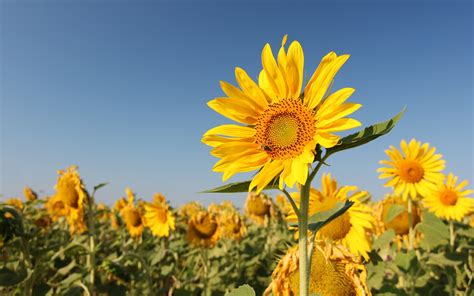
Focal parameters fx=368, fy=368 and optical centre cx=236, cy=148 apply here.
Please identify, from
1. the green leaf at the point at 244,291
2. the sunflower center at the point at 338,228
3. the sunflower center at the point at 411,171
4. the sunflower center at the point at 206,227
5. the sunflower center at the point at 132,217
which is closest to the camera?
the green leaf at the point at 244,291

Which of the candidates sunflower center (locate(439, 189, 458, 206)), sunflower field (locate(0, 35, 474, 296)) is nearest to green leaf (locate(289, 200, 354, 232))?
sunflower field (locate(0, 35, 474, 296))

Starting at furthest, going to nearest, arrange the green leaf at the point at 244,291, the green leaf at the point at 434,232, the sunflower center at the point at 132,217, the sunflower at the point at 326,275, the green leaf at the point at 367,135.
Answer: the sunflower center at the point at 132,217 → the green leaf at the point at 434,232 → the sunflower at the point at 326,275 → the green leaf at the point at 244,291 → the green leaf at the point at 367,135

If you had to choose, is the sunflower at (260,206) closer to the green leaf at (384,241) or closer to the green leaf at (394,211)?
the green leaf at (394,211)

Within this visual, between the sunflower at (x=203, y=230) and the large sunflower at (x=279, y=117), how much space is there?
15.8 feet

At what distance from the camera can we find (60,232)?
29.0 ft

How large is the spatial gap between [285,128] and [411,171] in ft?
13.2

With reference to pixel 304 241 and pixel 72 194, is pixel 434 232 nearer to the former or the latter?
pixel 304 241

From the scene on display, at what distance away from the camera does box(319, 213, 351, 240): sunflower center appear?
2.99 m

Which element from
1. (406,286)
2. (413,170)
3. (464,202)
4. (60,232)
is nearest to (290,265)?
(406,286)

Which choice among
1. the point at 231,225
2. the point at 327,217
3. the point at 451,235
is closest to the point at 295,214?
the point at 327,217

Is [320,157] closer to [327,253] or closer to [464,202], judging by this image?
[327,253]

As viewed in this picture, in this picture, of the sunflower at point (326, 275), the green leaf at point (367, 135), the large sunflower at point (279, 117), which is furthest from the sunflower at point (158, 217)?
the green leaf at point (367, 135)

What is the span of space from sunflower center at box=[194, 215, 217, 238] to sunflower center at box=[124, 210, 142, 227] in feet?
5.60

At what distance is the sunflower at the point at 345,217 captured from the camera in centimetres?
305
